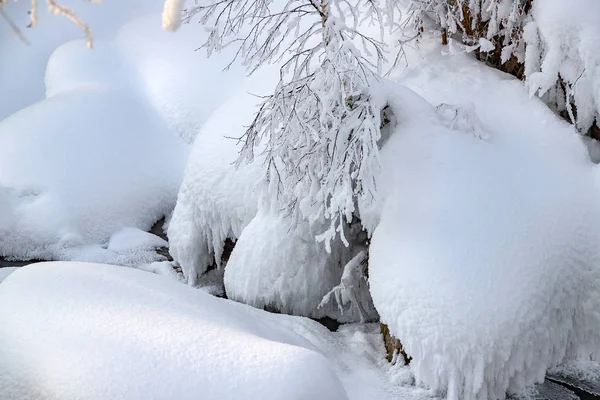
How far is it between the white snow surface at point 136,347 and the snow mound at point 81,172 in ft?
8.10

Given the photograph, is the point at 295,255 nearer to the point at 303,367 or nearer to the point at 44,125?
the point at 303,367

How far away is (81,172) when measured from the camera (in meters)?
6.41

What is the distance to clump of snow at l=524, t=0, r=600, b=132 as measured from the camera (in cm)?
402

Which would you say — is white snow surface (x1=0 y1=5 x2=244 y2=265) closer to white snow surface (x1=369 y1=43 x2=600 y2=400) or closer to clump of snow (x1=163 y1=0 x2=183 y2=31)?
white snow surface (x1=369 y1=43 x2=600 y2=400)

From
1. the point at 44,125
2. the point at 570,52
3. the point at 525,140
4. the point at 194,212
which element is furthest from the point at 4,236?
the point at 570,52

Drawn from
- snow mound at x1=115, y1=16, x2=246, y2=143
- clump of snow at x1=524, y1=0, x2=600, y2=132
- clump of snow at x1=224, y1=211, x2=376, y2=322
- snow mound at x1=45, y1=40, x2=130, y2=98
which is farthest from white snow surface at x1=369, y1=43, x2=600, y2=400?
snow mound at x1=45, y1=40, x2=130, y2=98

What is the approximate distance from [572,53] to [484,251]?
1.43 metres

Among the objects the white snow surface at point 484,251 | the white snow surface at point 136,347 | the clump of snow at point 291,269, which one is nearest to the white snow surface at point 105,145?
the clump of snow at point 291,269

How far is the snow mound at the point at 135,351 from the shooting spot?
8.59ft

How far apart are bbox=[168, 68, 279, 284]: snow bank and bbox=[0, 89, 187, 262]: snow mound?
92 cm

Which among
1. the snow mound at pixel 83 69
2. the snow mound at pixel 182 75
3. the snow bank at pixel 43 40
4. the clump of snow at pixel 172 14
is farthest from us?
the snow bank at pixel 43 40

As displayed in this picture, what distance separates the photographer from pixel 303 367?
2.68m

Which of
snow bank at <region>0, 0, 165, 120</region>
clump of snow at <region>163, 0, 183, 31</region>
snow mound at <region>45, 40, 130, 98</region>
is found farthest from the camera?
snow bank at <region>0, 0, 165, 120</region>

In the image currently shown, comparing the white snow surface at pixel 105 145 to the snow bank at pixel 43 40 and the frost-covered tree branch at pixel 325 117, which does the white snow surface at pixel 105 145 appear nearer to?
the snow bank at pixel 43 40
